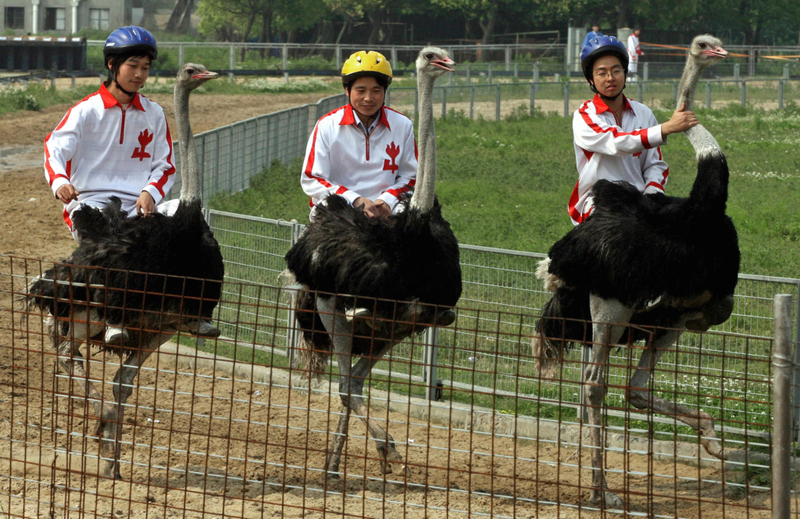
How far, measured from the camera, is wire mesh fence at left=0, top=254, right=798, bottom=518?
5113mm

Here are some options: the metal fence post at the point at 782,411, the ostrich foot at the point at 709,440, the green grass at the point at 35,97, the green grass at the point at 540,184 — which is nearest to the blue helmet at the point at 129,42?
the ostrich foot at the point at 709,440

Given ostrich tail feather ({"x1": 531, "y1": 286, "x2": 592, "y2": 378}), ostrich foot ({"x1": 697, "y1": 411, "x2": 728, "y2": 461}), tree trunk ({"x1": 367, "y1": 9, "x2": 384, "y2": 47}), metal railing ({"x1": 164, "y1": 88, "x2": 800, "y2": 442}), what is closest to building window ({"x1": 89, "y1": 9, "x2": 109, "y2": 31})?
tree trunk ({"x1": 367, "y1": 9, "x2": 384, "y2": 47})

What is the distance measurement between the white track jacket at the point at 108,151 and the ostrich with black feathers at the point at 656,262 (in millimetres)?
2639

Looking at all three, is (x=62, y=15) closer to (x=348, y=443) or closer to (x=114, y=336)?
(x=348, y=443)

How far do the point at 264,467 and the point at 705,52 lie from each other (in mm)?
3204

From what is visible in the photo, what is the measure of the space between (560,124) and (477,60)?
19.5 metres

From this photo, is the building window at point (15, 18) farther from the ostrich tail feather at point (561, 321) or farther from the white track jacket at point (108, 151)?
the ostrich tail feather at point (561, 321)

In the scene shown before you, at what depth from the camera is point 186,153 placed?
20.1ft

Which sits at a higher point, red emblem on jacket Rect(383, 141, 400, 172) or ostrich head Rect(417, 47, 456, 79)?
ostrich head Rect(417, 47, 456, 79)

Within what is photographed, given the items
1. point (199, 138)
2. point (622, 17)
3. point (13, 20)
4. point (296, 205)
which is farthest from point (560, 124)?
point (13, 20)

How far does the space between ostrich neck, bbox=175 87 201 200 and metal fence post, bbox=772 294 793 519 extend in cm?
336

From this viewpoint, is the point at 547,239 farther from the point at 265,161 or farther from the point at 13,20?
the point at 13,20

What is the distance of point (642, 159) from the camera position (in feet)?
20.4

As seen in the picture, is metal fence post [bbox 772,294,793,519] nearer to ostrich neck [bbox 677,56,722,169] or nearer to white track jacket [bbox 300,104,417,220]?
ostrich neck [bbox 677,56,722,169]
